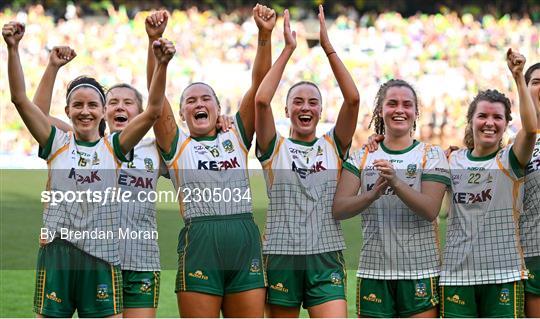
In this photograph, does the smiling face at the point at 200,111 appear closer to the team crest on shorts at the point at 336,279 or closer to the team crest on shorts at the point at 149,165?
the team crest on shorts at the point at 149,165

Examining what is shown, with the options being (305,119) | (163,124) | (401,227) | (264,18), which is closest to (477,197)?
(401,227)

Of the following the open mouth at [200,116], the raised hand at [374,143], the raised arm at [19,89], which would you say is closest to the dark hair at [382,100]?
the raised hand at [374,143]

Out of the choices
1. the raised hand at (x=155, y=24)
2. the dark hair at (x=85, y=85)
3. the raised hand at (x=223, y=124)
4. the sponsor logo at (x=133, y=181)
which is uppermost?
the raised hand at (x=155, y=24)

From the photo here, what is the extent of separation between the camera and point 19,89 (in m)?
4.78

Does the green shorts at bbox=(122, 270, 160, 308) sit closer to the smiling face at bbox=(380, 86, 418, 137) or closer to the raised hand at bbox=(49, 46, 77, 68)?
the raised hand at bbox=(49, 46, 77, 68)

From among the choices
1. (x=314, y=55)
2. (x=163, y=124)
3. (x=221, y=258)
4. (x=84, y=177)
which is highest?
(x=314, y=55)

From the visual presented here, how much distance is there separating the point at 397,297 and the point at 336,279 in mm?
341

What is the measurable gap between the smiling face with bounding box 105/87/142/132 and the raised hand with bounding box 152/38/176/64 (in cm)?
93

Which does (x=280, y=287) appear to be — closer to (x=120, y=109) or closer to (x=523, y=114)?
(x=120, y=109)

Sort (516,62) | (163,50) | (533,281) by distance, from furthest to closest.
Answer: (533,281)
(516,62)
(163,50)

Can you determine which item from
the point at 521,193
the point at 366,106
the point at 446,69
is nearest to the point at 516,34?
the point at 446,69

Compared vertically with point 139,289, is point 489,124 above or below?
above

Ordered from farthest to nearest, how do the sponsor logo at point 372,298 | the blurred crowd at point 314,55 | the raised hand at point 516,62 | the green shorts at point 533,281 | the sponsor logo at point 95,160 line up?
1. the blurred crowd at point 314,55
2. the green shorts at point 533,281
3. the sponsor logo at point 372,298
4. the sponsor logo at point 95,160
5. the raised hand at point 516,62

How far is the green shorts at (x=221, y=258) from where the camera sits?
5109 millimetres
